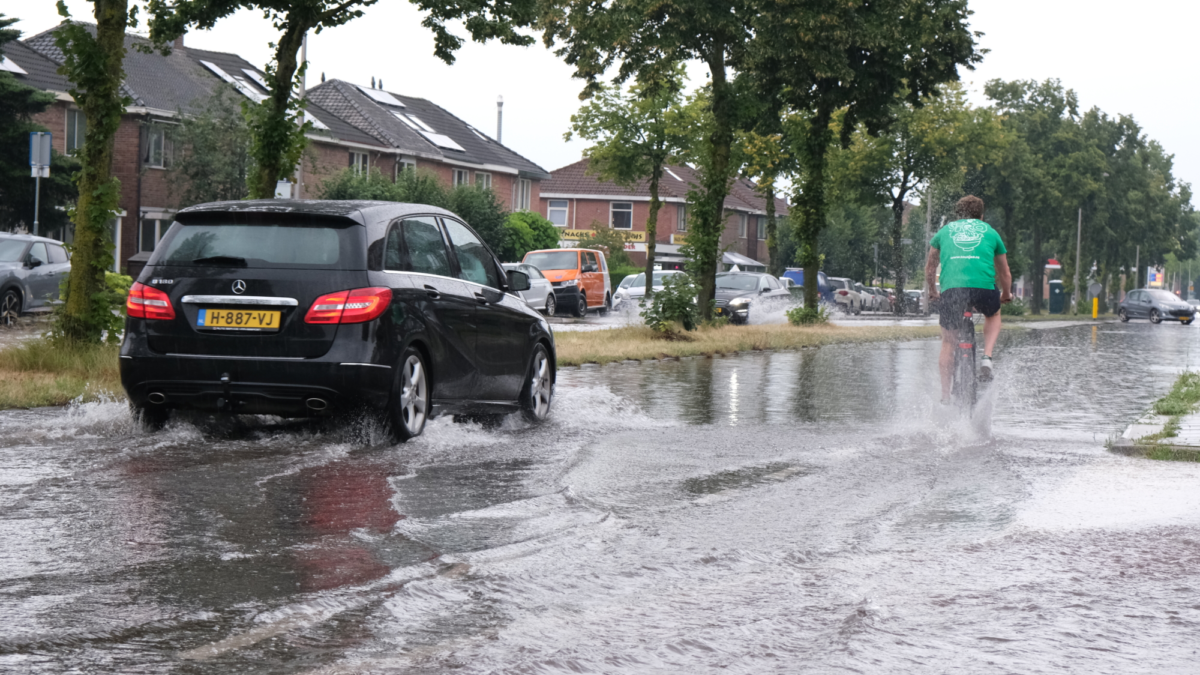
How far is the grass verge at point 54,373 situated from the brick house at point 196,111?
19419 millimetres

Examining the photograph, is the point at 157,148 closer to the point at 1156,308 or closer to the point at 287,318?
the point at 287,318

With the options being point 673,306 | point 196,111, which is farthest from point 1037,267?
point 673,306

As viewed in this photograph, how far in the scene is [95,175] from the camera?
43.2 ft

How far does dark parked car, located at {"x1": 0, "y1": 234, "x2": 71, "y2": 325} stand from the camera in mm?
23109

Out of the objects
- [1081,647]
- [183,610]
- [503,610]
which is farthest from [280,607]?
[1081,647]

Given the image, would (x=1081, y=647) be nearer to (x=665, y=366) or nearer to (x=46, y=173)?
(x=665, y=366)

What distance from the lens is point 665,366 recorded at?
18562 millimetres

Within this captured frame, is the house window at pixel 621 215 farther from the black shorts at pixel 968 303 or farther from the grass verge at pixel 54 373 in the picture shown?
the black shorts at pixel 968 303

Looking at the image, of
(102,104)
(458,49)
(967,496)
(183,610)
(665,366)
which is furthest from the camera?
(665,366)

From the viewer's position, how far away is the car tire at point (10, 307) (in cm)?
2286

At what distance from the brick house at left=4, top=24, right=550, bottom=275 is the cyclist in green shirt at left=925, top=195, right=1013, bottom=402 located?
2380cm

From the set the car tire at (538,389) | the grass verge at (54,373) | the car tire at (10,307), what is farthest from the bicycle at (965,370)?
the car tire at (10,307)

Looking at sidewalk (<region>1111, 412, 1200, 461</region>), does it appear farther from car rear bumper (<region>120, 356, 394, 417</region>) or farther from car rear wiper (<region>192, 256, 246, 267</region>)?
car rear wiper (<region>192, 256, 246, 267</region>)

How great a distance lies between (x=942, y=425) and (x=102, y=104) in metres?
8.17
